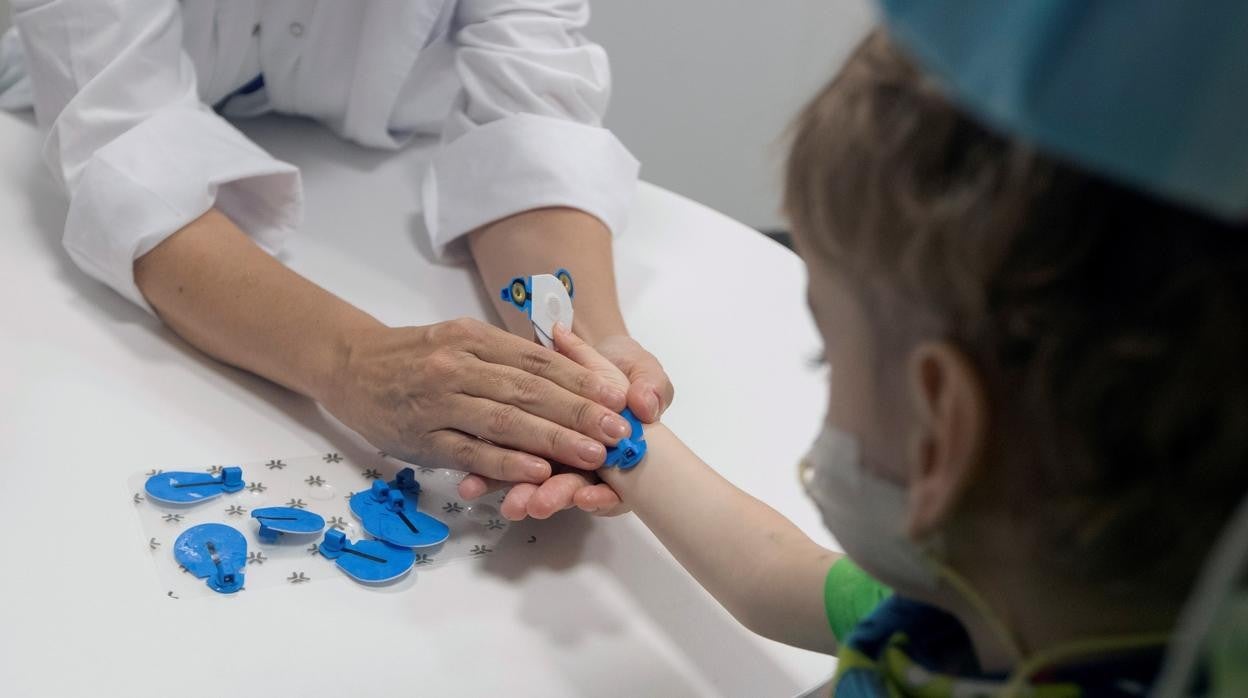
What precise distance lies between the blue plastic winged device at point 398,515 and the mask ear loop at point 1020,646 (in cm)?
32

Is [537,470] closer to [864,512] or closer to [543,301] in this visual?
[543,301]

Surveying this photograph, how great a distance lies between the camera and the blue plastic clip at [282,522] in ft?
2.27

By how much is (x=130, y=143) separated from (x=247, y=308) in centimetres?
16

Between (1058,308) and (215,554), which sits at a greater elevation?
(1058,308)

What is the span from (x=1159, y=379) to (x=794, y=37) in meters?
1.49

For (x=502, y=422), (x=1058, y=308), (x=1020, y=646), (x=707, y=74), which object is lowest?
(x=707, y=74)

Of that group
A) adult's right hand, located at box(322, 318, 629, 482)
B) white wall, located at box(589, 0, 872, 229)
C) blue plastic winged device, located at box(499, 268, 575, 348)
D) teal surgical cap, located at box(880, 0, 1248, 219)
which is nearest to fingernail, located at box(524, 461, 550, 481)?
adult's right hand, located at box(322, 318, 629, 482)

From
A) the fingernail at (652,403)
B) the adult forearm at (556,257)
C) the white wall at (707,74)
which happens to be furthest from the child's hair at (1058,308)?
the white wall at (707,74)

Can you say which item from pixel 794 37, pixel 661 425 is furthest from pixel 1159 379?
pixel 794 37

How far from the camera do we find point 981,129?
40cm

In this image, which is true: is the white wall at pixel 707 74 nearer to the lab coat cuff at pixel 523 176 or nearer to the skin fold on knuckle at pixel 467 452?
the lab coat cuff at pixel 523 176

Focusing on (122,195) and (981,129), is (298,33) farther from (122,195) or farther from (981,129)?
(981,129)

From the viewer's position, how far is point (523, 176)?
942 millimetres

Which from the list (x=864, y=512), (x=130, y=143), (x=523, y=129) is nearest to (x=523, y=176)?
(x=523, y=129)
